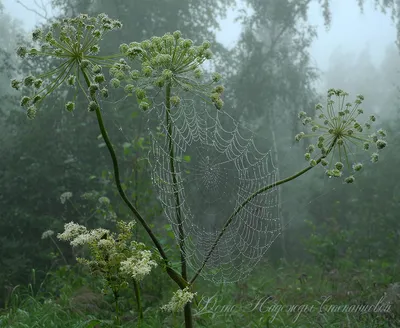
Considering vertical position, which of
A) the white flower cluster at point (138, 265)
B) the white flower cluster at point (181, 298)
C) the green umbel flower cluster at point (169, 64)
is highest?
the green umbel flower cluster at point (169, 64)

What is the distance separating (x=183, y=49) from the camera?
123 inches

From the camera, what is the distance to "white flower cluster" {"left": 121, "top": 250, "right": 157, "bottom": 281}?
2.78 m

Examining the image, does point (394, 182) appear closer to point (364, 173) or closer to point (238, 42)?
A: point (364, 173)

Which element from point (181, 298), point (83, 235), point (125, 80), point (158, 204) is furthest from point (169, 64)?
point (158, 204)

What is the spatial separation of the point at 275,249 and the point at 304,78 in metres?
5.54

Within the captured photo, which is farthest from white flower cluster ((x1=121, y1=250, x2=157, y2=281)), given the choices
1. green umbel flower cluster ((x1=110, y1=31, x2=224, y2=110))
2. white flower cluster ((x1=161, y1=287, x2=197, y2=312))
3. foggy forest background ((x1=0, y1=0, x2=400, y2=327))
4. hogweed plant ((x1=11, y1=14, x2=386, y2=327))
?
foggy forest background ((x1=0, y1=0, x2=400, y2=327))

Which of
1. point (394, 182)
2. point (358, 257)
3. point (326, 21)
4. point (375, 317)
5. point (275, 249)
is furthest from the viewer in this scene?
point (275, 249)

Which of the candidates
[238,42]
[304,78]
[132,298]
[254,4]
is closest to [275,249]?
[304,78]

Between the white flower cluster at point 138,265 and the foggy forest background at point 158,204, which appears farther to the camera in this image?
the foggy forest background at point 158,204

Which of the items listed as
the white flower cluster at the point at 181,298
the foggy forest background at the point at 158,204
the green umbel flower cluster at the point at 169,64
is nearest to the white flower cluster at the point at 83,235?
the white flower cluster at the point at 181,298

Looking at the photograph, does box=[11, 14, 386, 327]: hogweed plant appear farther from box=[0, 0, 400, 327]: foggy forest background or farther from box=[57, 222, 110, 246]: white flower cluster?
box=[0, 0, 400, 327]: foggy forest background

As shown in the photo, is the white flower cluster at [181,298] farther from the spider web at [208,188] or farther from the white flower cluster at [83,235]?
the white flower cluster at [83,235]

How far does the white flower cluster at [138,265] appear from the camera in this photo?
2.78 m

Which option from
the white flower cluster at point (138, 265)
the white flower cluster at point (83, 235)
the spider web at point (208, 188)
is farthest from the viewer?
the spider web at point (208, 188)
